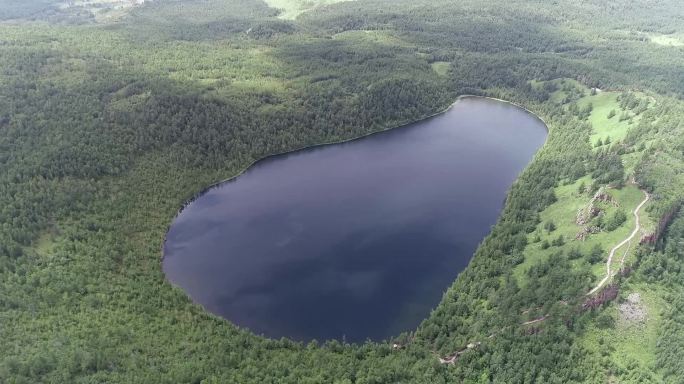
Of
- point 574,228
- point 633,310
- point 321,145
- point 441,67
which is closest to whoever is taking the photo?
point 633,310

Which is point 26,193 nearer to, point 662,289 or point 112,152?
point 112,152

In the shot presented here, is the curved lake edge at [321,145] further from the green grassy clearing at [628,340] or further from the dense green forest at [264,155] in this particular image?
the green grassy clearing at [628,340]

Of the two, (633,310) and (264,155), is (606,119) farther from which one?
(264,155)

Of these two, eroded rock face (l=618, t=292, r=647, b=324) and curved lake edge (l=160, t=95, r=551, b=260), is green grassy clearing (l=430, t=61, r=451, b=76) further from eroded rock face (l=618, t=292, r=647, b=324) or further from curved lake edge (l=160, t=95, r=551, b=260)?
eroded rock face (l=618, t=292, r=647, b=324)

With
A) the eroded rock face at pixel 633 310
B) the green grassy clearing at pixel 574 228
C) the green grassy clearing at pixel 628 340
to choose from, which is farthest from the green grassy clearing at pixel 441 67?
the green grassy clearing at pixel 628 340

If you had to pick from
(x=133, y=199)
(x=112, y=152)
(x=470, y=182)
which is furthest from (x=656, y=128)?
(x=112, y=152)

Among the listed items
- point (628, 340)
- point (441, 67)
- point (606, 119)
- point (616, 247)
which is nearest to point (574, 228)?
point (616, 247)
